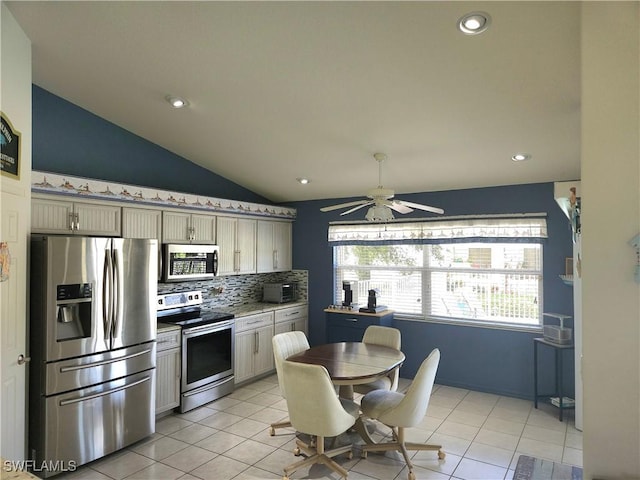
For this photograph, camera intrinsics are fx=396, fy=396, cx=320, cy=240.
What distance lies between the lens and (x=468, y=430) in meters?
3.54

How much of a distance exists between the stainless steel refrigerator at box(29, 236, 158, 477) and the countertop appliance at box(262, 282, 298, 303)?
7.16 feet

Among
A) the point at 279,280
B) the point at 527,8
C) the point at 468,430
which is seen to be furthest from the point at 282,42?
the point at 279,280

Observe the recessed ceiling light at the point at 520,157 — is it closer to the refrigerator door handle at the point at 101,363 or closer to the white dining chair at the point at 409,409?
the white dining chair at the point at 409,409

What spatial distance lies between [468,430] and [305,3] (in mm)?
3574

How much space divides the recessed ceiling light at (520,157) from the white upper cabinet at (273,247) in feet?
10.3

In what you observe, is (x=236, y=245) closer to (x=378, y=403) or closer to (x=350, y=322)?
(x=350, y=322)

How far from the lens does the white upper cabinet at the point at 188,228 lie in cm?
408

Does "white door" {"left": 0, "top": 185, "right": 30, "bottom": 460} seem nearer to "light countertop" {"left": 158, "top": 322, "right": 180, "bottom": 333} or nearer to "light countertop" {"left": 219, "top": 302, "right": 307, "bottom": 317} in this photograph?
"light countertop" {"left": 158, "top": 322, "right": 180, "bottom": 333}

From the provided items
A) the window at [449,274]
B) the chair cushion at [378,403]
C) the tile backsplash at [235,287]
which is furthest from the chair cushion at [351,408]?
the tile backsplash at [235,287]

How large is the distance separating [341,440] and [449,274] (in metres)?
2.40

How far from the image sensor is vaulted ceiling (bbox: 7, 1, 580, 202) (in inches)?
83.8

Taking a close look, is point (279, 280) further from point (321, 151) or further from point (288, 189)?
point (321, 151)

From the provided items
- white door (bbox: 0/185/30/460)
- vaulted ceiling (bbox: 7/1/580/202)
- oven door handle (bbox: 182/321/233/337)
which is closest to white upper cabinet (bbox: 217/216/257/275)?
oven door handle (bbox: 182/321/233/337)

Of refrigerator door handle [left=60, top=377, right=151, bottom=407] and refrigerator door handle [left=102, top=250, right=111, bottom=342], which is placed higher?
refrigerator door handle [left=102, top=250, right=111, bottom=342]
